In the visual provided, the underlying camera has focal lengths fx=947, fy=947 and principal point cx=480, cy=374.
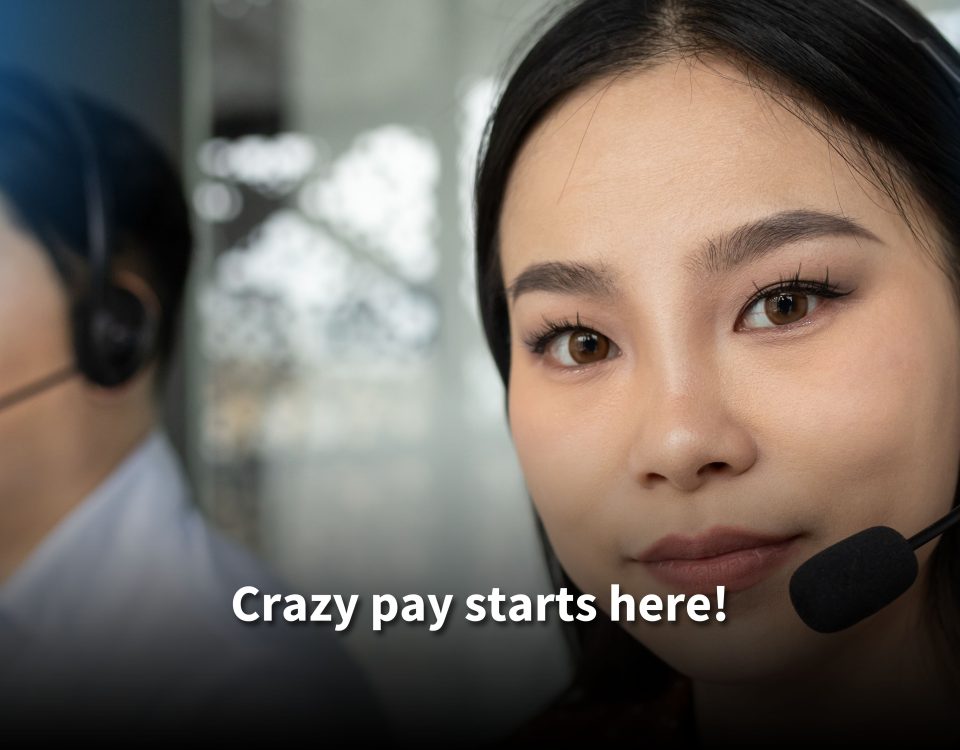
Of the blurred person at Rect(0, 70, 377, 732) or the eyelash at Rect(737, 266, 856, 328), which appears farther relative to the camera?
the blurred person at Rect(0, 70, 377, 732)

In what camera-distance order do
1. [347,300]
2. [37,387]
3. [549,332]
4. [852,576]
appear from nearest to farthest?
[852,576] → [549,332] → [37,387] → [347,300]

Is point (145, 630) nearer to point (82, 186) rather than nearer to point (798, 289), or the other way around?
point (82, 186)

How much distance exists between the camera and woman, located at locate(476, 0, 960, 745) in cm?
47

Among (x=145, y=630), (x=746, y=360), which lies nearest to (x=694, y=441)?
(x=746, y=360)

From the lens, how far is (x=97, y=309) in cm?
86

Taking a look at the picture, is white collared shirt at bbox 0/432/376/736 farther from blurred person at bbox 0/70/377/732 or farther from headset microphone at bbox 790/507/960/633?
headset microphone at bbox 790/507/960/633

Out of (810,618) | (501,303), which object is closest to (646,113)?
(501,303)

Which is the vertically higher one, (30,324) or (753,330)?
(30,324)

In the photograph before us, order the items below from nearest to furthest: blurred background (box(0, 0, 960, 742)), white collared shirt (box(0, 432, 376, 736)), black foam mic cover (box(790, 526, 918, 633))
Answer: black foam mic cover (box(790, 526, 918, 633)) < white collared shirt (box(0, 432, 376, 736)) < blurred background (box(0, 0, 960, 742))

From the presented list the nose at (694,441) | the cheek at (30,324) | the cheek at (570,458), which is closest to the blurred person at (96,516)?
the cheek at (30,324)

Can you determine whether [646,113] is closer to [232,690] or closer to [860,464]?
[860,464]

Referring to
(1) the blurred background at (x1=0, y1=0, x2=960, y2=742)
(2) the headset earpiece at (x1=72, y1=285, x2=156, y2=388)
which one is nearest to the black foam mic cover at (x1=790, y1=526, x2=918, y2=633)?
(2) the headset earpiece at (x1=72, y1=285, x2=156, y2=388)

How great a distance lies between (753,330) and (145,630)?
2.04 feet

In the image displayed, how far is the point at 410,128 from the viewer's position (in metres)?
1.55
